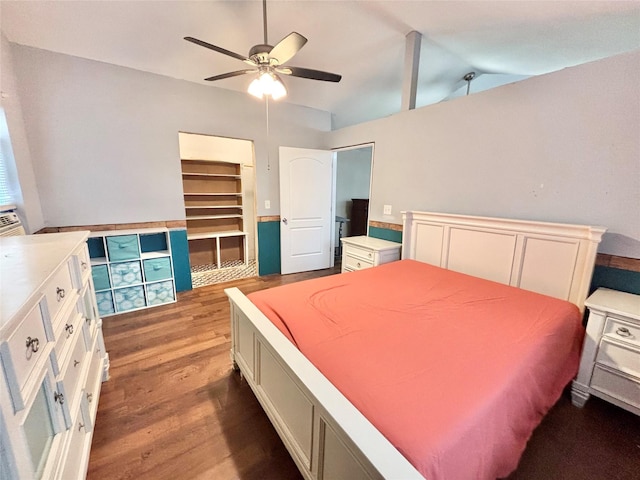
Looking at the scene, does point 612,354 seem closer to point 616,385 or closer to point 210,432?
point 616,385

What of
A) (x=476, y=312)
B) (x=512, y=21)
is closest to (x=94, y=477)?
(x=476, y=312)

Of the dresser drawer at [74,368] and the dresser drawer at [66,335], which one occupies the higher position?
the dresser drawer at [66,335]

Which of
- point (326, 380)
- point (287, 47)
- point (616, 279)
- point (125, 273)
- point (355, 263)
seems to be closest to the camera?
point (326, 380)

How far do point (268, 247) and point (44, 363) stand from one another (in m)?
3.20

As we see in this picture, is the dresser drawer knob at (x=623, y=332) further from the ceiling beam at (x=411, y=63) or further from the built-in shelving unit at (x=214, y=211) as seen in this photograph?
the built-in shelving unit at (x=214, y=211)

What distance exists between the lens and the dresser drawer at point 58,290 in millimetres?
1085

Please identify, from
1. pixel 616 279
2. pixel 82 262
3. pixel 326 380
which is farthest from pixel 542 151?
pixel 82 262

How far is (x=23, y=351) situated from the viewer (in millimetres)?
805

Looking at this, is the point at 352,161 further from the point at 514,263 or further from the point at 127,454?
the point at 127,454

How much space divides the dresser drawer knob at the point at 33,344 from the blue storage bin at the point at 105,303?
229 centimetres

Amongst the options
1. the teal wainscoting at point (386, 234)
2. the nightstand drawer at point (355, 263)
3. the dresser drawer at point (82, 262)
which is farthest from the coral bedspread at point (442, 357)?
the teal wainscoting at point (386, 234)

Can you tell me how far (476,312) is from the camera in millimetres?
1631

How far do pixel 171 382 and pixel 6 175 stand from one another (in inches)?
83.8

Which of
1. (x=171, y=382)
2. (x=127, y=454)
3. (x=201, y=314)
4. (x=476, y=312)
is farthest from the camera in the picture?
(x=201, y=314)
